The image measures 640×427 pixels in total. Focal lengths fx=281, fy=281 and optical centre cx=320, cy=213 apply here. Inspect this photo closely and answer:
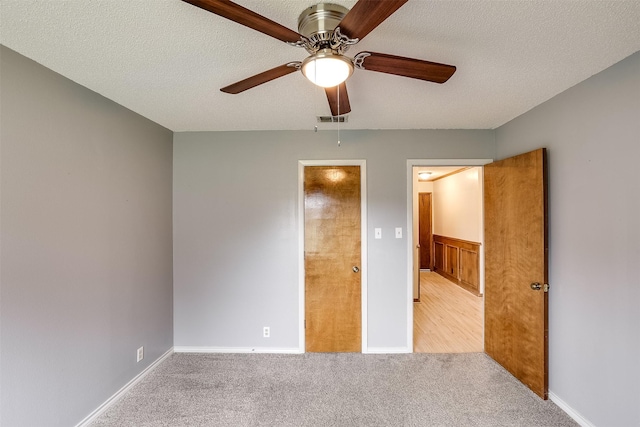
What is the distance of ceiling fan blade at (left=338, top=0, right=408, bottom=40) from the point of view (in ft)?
2.90

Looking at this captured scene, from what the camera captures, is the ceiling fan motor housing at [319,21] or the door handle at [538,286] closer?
the ceiling fan motor housing at [319,21]

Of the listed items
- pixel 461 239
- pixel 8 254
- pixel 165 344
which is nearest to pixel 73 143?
pixel 8 254

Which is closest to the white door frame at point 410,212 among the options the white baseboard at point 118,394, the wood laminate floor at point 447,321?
the wood laminate floor at point 447,321

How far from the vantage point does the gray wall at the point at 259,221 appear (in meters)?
2.91

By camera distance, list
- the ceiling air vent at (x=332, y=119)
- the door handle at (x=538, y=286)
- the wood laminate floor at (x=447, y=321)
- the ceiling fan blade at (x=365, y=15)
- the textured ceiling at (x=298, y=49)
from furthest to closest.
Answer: the wood laminate floor at (x=447, y=321), the ceiling air vent at (x=332, y=119), the door handle at (x=538, y=286), the textured ceiling at (x=298, y=49), the ceiling fan blade at (x=365, y=15)

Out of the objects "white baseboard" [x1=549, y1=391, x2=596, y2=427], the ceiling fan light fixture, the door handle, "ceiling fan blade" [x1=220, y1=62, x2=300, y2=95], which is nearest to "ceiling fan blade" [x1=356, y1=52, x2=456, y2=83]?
the ceiling fan light fixture

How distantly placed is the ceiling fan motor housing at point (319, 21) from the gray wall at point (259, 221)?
5.77ft

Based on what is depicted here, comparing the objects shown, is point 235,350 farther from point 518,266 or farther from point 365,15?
point 365,15

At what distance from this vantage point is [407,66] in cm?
126

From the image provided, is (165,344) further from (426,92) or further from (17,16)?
(426,92)

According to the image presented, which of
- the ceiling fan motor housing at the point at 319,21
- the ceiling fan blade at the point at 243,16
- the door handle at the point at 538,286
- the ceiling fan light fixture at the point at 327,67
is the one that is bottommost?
the door handle at the point at 538,286

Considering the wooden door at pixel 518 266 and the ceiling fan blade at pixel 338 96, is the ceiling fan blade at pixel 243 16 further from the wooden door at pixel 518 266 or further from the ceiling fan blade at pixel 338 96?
the wooden door at pixel 518 266

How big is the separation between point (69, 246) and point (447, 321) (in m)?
Result: 4.02

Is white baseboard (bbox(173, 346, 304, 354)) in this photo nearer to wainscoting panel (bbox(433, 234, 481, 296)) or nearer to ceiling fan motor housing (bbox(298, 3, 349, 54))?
ceiling fan motor housing (bbox(298, 3, 349, 54))
